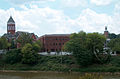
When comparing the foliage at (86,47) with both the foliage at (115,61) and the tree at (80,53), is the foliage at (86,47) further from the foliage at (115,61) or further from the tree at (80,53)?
the foliage at (115,61)

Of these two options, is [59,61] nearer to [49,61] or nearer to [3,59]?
[49,61]

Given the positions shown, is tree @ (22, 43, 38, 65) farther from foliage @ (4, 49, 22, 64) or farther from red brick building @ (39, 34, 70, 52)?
red brick building @ (39, 34, 70, 52)

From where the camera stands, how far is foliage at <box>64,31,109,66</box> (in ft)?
172

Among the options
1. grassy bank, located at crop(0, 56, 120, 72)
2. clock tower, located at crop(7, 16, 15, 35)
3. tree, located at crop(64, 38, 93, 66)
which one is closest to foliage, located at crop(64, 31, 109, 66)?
tree, located at crop(64, 38, 93, 66)

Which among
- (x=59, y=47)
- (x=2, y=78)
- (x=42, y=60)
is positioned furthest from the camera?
(x=59, y=47)

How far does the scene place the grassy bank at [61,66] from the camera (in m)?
51.2

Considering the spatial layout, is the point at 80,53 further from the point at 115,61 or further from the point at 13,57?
the point at 13,57

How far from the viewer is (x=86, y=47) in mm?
58062

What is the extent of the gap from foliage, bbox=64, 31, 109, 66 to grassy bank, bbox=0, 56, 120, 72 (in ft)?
7.34

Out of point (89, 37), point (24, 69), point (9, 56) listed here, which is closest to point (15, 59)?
point (9, 56)

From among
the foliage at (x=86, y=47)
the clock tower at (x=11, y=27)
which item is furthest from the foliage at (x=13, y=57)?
the clock tower at (x=11, y=27)

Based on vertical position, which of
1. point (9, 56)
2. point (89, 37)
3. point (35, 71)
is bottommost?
point (35, 71)

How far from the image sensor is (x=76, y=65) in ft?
180

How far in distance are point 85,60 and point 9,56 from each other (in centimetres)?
2508
